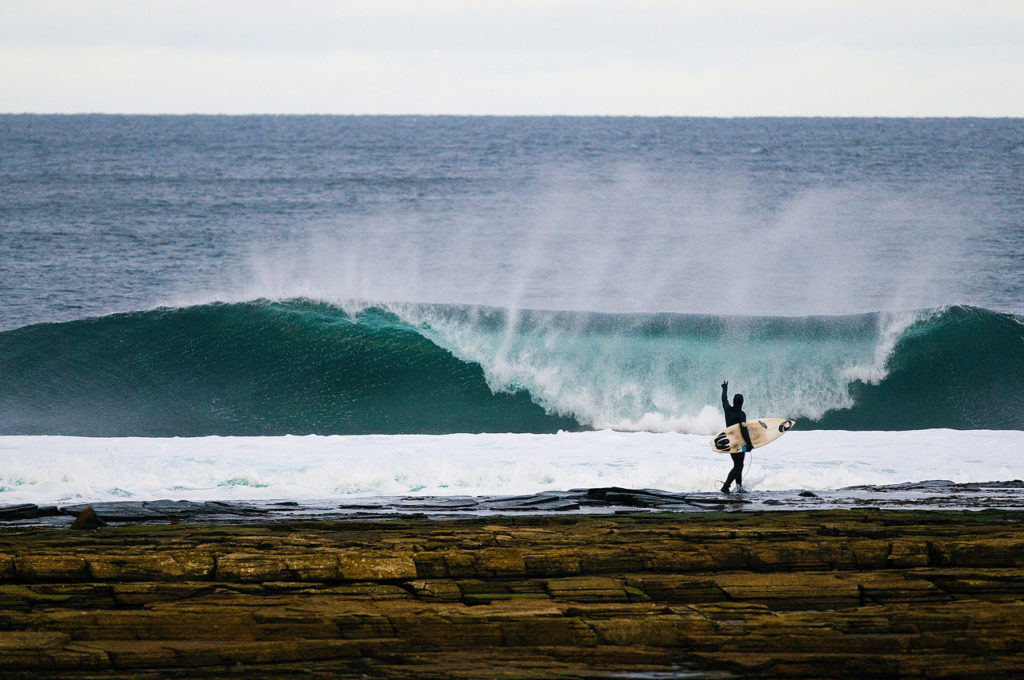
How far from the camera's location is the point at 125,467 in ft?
40.7

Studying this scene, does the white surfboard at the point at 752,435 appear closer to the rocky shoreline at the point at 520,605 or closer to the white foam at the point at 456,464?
the white foam at the point at 456,464

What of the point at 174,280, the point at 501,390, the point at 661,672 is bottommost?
the point at 661,672

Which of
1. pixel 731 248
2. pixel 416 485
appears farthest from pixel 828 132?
pixel 416 485

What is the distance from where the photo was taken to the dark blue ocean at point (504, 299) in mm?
18516

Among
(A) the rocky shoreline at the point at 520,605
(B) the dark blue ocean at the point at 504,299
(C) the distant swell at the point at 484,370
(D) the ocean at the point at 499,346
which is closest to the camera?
(A) the rocky shoreline at the point at 520,605

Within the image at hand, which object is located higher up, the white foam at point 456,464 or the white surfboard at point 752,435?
the white surfboard at point 752,435

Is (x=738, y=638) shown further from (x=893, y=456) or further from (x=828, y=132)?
(x=828, y=132)

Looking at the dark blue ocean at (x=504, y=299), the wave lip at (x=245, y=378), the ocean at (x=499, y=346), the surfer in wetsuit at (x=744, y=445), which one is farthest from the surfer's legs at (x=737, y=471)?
the wave lip at (x=245, y=378)

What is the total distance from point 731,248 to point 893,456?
2300 centimetres

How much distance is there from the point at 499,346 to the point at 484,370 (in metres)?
1.21

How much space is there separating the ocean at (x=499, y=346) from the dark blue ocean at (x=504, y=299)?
0.09m

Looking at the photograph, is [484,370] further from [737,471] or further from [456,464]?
[737,471]

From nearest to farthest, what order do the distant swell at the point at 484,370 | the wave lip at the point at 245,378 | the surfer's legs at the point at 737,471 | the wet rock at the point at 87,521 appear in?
the wet rock at the point at 87,521 → the surfer's legs at the point at 737,471 → the wave lip at the point at 245,378 → the distant swell at the point at 484,370

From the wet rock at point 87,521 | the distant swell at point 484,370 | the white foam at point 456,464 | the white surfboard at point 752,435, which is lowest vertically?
the wet rock at point 87,521
